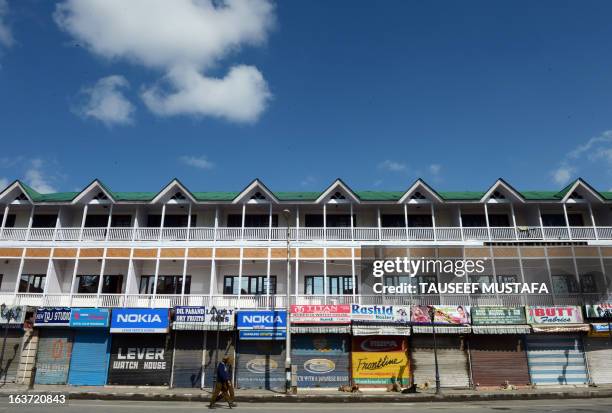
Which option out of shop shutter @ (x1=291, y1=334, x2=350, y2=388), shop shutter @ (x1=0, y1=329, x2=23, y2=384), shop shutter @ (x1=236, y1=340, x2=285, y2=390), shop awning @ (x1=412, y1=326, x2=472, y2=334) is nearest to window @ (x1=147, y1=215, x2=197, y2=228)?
shop shutter @ (x1=236, y1=340, x2=285, y2=390)

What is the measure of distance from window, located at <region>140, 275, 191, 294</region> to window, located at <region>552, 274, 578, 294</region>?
22544mm

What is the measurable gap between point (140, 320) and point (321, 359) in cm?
1018

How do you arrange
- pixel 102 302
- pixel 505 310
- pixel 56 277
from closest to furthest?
pixel 505 310
pixel 102 302
pixel 56 277

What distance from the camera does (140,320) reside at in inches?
914

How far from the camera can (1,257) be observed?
26.1 m

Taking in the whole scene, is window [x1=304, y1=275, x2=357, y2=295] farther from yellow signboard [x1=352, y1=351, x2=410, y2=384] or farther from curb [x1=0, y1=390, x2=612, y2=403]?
curb [x1=0, y1=390, x2=612, y2=403]

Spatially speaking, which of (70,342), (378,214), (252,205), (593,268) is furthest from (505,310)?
(70,342)

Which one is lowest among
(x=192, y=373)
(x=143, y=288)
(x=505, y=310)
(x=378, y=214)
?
(x=192, y=373)

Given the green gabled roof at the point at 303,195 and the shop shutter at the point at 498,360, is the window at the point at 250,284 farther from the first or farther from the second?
the shop shutter at the point at 498,360

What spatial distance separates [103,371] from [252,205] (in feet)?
41.8

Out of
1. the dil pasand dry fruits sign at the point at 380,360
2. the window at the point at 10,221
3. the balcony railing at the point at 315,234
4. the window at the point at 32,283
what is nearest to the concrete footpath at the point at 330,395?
the dil pasand dry fruits sign at the point at 380,360

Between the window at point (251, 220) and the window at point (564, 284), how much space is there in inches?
696

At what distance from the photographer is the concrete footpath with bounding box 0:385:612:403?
19.4 meters

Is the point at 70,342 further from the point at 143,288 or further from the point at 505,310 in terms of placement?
the point at 505,310
